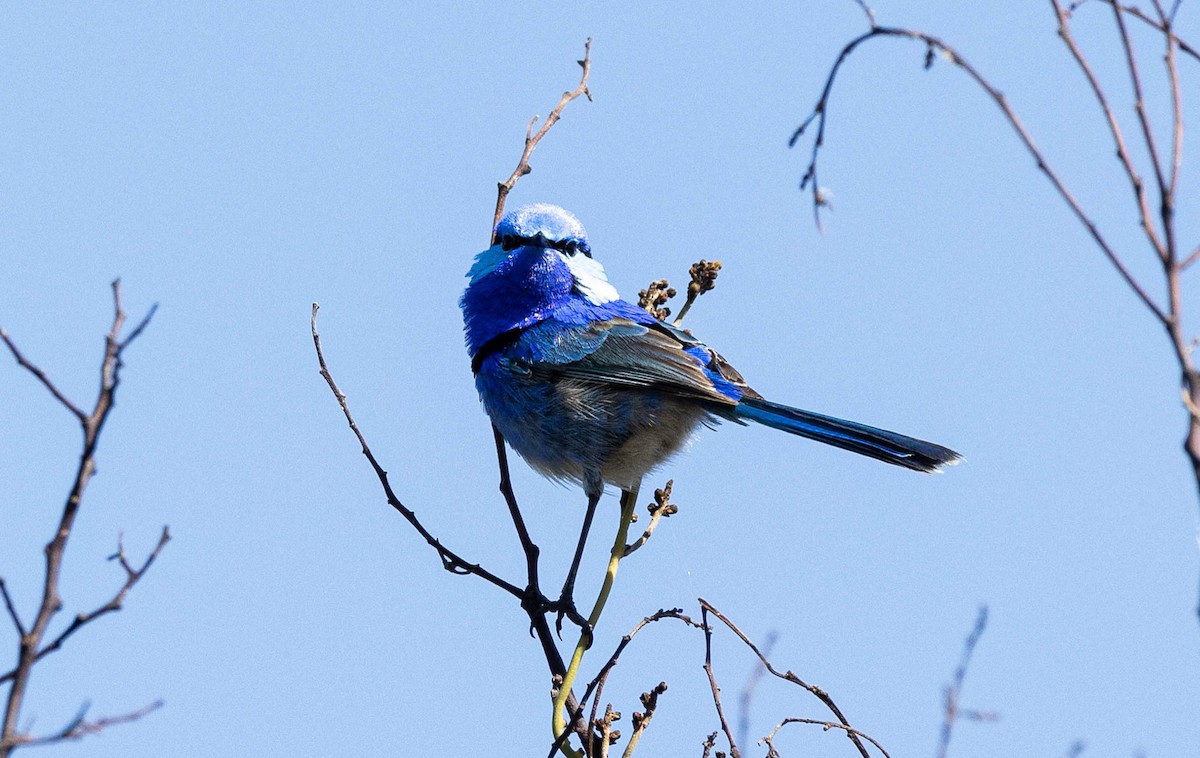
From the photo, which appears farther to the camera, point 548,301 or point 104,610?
point 548,301

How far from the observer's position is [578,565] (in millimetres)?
5906

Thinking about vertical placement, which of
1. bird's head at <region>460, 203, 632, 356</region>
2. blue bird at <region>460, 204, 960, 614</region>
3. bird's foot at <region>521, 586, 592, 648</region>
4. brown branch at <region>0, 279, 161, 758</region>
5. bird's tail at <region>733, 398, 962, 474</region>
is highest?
bird's head at <region>460, 203, 632, 356</region>

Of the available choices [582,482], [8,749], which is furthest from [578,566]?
[8,749]

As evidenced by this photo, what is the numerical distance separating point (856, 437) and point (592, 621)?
1.88 meters

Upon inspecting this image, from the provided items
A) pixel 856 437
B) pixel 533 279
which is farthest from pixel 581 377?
pixel 856 437

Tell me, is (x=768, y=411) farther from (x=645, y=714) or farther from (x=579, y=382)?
(x=645, y=714)

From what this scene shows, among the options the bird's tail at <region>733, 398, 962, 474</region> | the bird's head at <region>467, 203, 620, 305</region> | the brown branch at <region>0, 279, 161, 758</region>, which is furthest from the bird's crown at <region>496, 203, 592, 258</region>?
the brown branch at <region>0, 279, 161, 758</region>

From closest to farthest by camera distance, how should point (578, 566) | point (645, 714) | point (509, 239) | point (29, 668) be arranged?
point (29, 668), point (645, 714), point (578, 566), point (509, 239)

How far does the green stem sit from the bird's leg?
20 centimetres

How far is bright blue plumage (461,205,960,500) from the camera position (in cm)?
621

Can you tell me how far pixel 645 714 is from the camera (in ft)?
14.1

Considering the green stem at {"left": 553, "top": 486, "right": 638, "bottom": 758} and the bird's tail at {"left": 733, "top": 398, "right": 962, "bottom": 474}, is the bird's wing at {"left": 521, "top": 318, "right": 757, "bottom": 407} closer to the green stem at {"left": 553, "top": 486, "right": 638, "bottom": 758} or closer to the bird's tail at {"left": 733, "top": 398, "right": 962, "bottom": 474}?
the bird's tail at {"left": 733, "top": 398, "right": 962, "bottom": 474}

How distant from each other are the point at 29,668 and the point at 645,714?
2.37 meters

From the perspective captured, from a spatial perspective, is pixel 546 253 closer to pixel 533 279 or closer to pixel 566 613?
pixel 533 279
